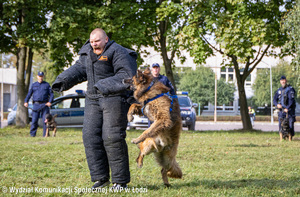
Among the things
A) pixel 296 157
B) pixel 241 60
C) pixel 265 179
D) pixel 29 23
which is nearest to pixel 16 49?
pixel 29 23

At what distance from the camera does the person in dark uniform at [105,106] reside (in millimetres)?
5402

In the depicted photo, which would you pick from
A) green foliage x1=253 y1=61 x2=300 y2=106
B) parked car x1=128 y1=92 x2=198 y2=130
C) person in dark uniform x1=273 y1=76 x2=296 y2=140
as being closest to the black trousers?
person in dark uniform x1=273 y1=76 x2=296 y2=140

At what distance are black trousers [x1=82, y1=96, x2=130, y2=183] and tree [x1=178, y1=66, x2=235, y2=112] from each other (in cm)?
4939

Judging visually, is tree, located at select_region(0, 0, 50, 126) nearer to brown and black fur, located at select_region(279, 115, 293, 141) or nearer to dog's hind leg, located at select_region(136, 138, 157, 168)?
brown and black fur, located at select_region(279, 115, 293, 141)

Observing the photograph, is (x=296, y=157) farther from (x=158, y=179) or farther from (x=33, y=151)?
(x=33, y=151)

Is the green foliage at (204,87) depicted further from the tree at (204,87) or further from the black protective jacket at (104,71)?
the black protective jacket at (104,71)

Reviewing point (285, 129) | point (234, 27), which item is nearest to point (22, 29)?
→ point (234, 27)

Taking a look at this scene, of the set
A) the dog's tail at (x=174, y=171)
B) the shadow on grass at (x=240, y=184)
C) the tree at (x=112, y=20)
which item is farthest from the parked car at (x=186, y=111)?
the dog's tail at (x=174, y=171)

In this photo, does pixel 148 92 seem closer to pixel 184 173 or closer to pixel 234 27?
pixel 184 173

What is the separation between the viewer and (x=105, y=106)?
17.9 feet

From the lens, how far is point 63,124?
64.4ft

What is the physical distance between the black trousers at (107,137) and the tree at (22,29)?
569 inches

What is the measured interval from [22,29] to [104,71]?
14.9 m

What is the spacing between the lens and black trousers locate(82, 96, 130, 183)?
5.41 metres
